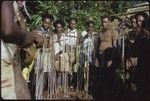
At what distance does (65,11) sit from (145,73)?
5.72 m

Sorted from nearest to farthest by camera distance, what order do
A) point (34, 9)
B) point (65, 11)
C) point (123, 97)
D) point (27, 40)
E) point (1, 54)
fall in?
point (1, 54)
point (27, 40)
point (123, 97)
point (65, 11)
point (34, 9)

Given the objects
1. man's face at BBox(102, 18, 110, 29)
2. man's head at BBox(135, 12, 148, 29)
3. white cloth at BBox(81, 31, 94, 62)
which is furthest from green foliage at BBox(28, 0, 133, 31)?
man's head at BBox(135, 12, 148, 29)

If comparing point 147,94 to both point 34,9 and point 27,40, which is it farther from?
point 34,9

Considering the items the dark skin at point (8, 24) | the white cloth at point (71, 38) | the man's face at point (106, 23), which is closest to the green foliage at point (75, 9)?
the white cloth at point (71, 38)

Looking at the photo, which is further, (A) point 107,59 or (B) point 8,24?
(A) point 107,59

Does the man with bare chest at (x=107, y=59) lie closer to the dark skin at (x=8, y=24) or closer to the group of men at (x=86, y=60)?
the group of men at (x=86, y=60)

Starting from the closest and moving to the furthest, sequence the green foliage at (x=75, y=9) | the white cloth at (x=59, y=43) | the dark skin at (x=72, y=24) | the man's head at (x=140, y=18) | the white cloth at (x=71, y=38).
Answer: the man's head at (x=140, y=18) < the white cloth at (x=59, y=43) < the white cloth at (x=71, y=38) < the dark skin at (x=72, y=24) < the green foliage at (x=75, y=9)

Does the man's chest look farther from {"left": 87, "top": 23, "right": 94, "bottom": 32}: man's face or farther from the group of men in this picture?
{"left": 87, "top": 23, "right": 94, "bottom": 32}: man's face

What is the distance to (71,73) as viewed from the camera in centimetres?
1048

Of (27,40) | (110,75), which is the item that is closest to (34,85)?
(110,75)

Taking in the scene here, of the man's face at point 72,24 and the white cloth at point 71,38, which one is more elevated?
the man's face at point 72,24

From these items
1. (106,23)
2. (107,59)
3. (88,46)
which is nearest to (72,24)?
(88,46)

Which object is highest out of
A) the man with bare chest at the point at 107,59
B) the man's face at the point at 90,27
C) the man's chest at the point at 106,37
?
the man's face at the point at 90,27

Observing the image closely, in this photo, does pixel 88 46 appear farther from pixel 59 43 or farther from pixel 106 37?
pixel 59 43
